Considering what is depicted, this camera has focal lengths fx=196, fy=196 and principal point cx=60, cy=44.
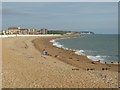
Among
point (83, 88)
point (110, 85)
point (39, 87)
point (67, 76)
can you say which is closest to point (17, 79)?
point (39, 87)

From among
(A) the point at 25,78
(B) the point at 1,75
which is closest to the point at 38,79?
(A) the point at 25,78

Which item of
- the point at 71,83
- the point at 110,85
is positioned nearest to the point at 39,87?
the point at 71,83

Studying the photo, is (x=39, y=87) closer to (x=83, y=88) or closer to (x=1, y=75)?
(x=83, y=88)

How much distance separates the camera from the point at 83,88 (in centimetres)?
874

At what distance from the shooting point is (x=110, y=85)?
964 centimetres

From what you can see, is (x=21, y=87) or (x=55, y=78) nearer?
(x=21, y=87)

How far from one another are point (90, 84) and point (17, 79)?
3.64m

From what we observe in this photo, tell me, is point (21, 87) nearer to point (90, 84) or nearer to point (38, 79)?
point (38, 79)

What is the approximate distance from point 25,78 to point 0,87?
163 centimetres

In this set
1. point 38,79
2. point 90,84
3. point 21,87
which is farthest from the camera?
point 38,79

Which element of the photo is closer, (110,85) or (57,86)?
(57,86)

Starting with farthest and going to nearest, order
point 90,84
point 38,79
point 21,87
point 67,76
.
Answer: point 67,76
point 38,79
point 90,84
point 21,87

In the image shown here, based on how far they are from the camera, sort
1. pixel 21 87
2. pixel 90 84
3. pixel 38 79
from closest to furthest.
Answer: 1. pixel 21 87
2. pixel 90 84
3. pixel 38 79

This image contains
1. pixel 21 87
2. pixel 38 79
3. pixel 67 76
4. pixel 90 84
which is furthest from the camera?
pixel 67 76
